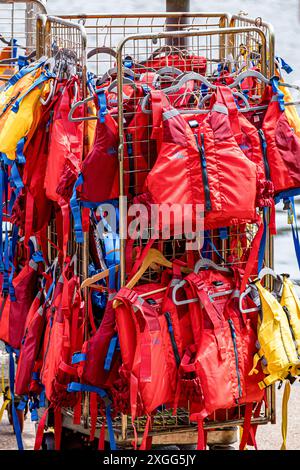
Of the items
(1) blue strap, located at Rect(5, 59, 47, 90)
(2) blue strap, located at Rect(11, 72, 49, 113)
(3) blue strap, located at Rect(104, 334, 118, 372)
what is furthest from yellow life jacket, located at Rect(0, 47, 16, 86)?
(3) blue strap, located at Rect(104, 334, 118, 372)

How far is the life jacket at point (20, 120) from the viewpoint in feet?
14.5

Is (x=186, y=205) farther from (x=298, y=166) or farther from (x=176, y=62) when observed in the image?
(x=176, y=62)

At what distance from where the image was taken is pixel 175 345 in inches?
160

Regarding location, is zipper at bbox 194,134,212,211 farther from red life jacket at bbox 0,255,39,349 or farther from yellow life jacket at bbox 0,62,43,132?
red life jacket at bbox 0,255,39,349

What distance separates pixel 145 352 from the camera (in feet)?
13.0

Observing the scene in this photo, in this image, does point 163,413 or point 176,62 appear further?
point 176,62

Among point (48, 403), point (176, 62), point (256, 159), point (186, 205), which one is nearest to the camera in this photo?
point (186, 205)

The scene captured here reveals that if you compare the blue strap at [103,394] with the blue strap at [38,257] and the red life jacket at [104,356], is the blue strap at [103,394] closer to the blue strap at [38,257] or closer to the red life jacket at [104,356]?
the red life jacket at [104,356]

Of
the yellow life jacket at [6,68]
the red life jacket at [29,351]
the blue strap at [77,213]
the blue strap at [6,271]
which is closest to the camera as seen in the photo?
the blue strap at [77,213]

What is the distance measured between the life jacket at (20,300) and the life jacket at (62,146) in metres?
0.64

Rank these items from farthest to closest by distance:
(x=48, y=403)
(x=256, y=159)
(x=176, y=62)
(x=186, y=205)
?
(x=176, y=62)
(x=48, y=403)
(x=256, y=159)
(x=186, y=205)

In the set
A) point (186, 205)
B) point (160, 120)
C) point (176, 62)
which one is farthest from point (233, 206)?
point (176, 62)

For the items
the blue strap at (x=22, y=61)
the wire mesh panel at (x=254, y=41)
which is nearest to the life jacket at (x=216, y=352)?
the wire mesh panel at (x=254, y=41)

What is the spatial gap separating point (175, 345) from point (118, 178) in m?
0.74
